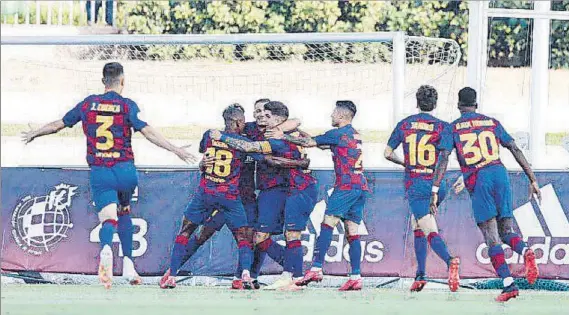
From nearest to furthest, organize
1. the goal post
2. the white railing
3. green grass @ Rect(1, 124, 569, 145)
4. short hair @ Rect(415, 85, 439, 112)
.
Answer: short hair @ Rect(415, 85, 439, 112) → the goal post → green grass @ Rect(1, 124, 569, 145) → the white railing

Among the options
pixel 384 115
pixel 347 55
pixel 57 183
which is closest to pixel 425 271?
pixel 57 183

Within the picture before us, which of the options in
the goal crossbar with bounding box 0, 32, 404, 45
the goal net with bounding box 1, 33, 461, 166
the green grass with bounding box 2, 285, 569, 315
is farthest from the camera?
the goal net with bounding box 1, 33, 461, 166

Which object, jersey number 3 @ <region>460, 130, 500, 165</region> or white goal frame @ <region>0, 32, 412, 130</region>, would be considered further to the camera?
white goal frame @ <region>0, 32, 412, 130</region>

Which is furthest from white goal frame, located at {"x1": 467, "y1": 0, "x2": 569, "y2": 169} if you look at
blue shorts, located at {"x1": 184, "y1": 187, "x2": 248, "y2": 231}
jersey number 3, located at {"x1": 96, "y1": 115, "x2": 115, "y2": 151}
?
jersey number 3, located at {"x1": 96, "y1": 115, "x2": 115, "y2": 151}

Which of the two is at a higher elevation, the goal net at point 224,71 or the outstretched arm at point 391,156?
the goal net at point 224,71

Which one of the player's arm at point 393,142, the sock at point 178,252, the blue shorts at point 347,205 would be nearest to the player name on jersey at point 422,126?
the player's arm at point 393,142

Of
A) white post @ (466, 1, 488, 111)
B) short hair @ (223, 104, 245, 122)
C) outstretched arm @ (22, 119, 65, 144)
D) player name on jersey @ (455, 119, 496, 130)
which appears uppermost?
white post @ (466, 1, 488, 111)

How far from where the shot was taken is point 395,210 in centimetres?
977

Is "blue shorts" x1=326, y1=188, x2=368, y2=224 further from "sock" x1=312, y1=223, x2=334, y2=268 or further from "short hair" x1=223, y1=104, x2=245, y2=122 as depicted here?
"short hair" x1=223, y1=104, x2=245, y2=122

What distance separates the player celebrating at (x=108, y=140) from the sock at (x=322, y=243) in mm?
1558

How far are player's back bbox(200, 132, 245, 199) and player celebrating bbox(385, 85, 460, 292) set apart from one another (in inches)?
48.1

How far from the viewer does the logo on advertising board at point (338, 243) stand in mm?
9766

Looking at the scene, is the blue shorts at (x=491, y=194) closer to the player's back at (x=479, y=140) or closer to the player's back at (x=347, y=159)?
the player's back at (x=479, y=140)

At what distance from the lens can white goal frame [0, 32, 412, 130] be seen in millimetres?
9844
